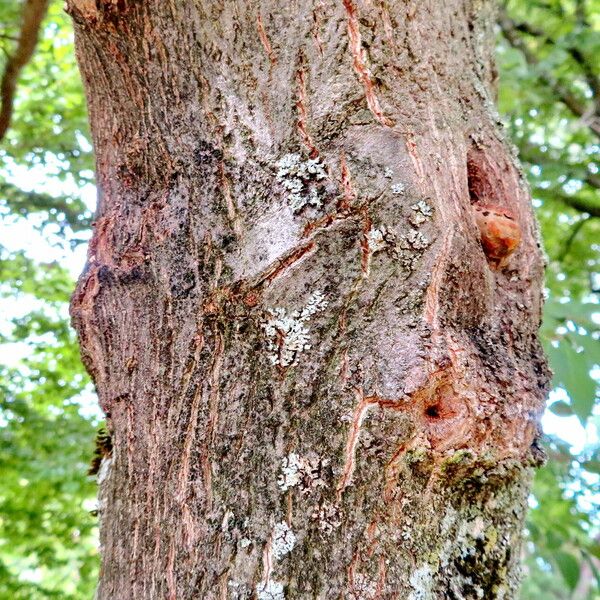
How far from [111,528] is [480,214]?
672mm

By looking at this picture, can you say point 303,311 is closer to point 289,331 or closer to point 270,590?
point 289,331

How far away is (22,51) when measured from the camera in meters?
2.28

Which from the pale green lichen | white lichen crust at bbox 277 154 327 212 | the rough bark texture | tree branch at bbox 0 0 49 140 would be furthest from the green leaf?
tree branch at bbox 0 0 49 140

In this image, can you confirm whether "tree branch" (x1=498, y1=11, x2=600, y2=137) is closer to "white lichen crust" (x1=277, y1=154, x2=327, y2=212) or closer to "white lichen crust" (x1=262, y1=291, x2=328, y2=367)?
"white lichen crust" (x1=277, y1=154, x2=327, y2=212)

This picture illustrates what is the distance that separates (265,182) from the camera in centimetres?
77

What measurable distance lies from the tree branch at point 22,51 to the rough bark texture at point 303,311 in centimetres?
161

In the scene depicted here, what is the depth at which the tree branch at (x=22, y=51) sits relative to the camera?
2219 mm

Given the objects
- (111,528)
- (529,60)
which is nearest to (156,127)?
(111,528)

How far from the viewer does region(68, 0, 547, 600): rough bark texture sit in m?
0.66

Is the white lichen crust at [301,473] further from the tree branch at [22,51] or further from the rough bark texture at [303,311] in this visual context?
the tree branch at [22,51]

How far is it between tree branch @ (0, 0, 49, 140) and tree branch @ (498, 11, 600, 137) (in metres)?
2.33

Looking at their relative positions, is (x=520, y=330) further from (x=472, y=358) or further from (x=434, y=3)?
(x=434, y=3)

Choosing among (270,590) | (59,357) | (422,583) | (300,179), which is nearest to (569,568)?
(422,583)

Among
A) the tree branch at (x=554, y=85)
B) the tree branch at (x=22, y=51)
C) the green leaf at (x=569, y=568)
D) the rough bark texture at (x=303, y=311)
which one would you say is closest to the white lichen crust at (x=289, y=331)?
the rough bark texture at (x=303, y=311)
